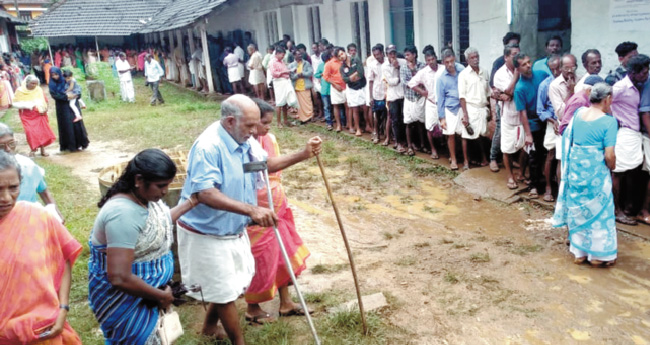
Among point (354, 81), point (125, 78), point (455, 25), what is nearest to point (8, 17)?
point (125, 78)

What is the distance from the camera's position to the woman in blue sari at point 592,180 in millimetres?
4562

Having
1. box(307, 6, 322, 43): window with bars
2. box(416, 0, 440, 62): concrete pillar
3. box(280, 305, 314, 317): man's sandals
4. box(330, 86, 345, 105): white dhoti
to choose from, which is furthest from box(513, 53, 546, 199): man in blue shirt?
box(307, 6, 322, 43): window with bars

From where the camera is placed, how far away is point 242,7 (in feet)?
61.1

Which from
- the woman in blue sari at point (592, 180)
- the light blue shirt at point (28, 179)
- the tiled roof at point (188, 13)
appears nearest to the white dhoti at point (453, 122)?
the woman in blue sari at point (592, 180)

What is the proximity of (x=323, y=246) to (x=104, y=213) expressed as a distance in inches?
127

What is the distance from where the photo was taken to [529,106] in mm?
6527

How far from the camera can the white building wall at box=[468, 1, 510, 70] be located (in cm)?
805

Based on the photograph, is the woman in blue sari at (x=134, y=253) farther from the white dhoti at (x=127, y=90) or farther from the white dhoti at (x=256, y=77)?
the white dhoti at (x=127, y=90)

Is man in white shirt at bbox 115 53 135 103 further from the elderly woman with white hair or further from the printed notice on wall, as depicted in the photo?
the printed notice on wall

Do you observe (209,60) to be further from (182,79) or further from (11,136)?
(11,136)

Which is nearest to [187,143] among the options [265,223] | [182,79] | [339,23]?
[339,23]

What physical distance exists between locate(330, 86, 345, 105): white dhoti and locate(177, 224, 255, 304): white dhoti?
7632 mm

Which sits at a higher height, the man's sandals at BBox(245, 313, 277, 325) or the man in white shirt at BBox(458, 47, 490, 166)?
the man in white shirt at BBox(458, 47, 490, 166)

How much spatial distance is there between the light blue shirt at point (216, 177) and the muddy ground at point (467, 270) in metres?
1.43
